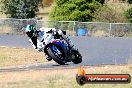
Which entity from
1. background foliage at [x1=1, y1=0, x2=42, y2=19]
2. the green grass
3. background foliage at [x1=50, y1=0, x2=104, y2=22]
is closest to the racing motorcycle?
the green grass

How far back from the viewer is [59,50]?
6695mm

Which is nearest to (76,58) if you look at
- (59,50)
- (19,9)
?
(59,50)

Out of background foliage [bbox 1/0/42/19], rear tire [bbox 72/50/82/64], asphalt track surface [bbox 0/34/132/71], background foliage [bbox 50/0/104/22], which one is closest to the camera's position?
rear tire [bbox 72/50/82/64]

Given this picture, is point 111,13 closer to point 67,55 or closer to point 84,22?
point 84,22

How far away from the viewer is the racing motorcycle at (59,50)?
6.47 metres

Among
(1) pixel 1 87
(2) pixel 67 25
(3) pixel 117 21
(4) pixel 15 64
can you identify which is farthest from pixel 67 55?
(3) pixel 117 21

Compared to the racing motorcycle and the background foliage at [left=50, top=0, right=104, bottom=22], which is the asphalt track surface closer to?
the background foliage at [left=50, top=0, right=104, bottom=22]

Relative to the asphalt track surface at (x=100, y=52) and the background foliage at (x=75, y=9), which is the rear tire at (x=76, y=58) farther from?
the background foliage at (x=75, y=9)

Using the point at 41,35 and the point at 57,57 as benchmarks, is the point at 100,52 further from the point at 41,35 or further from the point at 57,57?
the point at 41,35

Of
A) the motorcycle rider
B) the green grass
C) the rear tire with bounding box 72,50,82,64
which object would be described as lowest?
the green grass

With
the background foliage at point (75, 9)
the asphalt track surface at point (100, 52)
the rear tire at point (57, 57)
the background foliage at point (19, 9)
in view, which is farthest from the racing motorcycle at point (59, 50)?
the background foliage at point (19, 9)

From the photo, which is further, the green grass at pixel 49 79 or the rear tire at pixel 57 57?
the green grass at pixel 49 79

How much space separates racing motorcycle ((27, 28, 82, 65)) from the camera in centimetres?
647

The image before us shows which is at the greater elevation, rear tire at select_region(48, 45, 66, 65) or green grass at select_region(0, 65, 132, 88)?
rear tire at select_region(48, 45, 66, 65)
